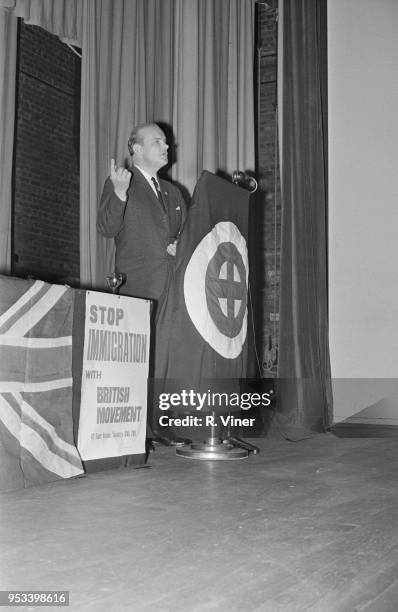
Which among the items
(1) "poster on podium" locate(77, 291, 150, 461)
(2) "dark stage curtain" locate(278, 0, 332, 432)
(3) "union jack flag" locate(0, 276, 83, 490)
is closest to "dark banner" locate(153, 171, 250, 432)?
(1) "poster on podium" locate(77, 291, 150, 461)

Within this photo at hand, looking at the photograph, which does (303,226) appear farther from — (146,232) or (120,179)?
(120,179)

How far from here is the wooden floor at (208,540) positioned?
1.30 metres

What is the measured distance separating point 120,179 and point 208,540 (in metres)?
1.65

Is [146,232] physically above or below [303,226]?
below

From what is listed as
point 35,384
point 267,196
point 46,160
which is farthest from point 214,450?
point 46,160

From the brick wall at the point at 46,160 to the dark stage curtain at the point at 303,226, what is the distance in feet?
9.01

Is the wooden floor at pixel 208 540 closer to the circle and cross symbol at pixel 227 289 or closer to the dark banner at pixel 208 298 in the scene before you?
the dark banner at pixel 208 298

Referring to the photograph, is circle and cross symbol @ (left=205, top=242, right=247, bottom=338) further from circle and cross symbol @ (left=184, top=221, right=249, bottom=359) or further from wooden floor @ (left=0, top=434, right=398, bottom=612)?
wooden floor @ (left=0, top=434, right=398, bottom=612)

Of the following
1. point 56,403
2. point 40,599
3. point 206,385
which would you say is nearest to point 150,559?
point 40,599

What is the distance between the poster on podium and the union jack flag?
0.09 m

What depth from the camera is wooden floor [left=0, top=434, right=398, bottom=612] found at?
51.2 inches

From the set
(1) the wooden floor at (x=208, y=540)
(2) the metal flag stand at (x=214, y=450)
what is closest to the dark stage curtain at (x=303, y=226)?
(2) the metal flag stand at (x=214, y=450)

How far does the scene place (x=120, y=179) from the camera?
2926mm

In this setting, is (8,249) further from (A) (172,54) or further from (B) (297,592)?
(B) (297,592)
